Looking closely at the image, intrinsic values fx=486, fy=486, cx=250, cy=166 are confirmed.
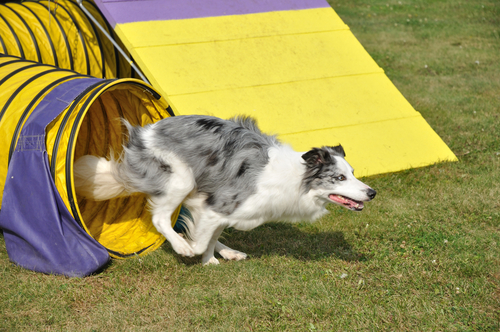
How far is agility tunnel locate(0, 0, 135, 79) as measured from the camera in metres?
7.06

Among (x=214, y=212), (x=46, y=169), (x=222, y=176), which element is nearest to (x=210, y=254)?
(x=214, y=212)

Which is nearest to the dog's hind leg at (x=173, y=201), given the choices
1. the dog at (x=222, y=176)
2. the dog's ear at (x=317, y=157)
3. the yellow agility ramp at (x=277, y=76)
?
the dog at (x=222, y=176)

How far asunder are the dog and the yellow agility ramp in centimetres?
160

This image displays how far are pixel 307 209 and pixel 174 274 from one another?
1.37m

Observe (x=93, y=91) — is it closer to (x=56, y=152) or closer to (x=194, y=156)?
(x=56, y=152)

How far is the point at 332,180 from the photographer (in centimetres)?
419

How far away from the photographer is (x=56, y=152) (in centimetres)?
402

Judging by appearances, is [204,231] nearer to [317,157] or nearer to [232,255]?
[232,255]

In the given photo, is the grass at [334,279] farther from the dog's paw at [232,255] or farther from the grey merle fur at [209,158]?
the grey merle fur at [209,158]

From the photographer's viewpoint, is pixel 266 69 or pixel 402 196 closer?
pixel 402 196

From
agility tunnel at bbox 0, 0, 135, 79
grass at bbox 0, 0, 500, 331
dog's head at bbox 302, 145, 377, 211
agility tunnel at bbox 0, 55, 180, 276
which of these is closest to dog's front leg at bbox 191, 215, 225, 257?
grass at bbox 0, 0, 500, 331

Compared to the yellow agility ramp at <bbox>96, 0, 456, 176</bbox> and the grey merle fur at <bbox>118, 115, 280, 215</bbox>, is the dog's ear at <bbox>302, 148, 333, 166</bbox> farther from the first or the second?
the yellow agility ramp at <bbox>96, 0, 456, 176</bbox>

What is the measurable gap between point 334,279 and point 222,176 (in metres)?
1.38

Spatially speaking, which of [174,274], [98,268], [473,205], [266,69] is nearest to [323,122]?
[266,69]
